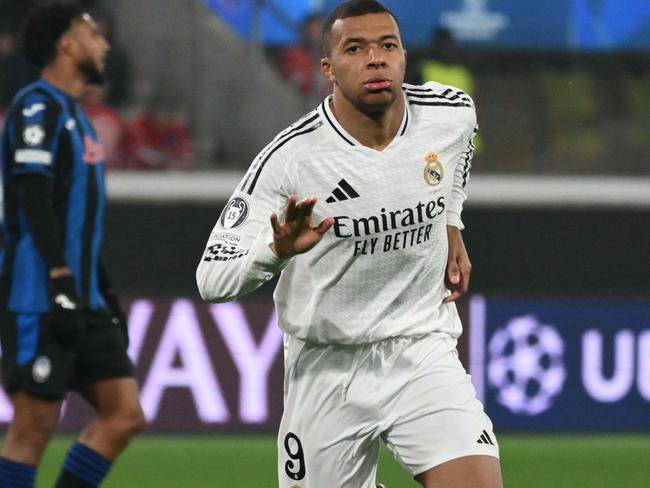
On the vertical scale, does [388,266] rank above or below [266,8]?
below

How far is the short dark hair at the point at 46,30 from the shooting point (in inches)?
214

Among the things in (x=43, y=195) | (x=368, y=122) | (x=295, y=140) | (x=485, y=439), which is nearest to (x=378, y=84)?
(x=368, y=122)

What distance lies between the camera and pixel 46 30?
5.43 meters

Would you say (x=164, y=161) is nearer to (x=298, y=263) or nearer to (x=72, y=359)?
(x=72, y=359)

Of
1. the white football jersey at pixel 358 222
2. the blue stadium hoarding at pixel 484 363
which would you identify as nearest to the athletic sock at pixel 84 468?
the white football jersey at pixel 358 222

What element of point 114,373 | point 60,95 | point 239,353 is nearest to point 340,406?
point 114,373

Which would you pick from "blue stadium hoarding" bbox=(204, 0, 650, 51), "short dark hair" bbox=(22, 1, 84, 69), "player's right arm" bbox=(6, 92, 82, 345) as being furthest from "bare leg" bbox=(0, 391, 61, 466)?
"blue stadium hoarding" bbox=(204, 0, 650, 51)

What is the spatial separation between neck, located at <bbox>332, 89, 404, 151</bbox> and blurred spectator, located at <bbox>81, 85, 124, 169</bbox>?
209 inches

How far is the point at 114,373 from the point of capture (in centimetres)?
515

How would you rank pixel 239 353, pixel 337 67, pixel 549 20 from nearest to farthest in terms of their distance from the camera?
pixel 337 67
pixel 239 353
pixel 549 20

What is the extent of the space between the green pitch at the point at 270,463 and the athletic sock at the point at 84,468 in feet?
6.52

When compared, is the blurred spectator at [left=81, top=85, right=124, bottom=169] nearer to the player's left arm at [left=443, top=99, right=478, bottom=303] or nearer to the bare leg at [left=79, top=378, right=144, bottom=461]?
the bare leg at [left=79, top=378, right=144, bottom=461]

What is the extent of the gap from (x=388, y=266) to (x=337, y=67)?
602 millimetres

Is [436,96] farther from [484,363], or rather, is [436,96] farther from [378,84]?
[484,363]
